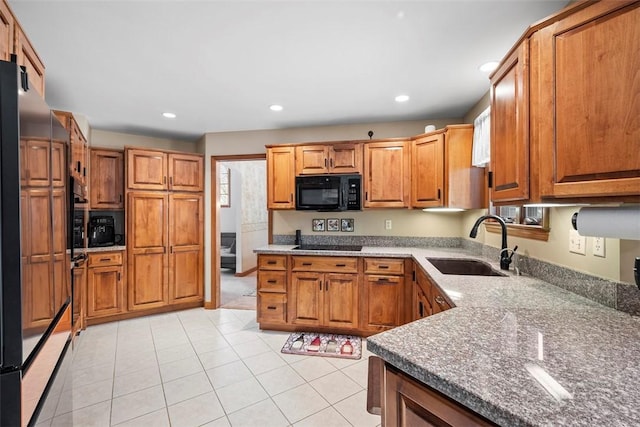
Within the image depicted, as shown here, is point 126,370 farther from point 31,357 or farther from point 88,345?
point 31,357

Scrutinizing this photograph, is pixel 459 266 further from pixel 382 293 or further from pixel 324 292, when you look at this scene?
pixel 324 292

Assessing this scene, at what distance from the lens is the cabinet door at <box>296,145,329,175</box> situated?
3271mm

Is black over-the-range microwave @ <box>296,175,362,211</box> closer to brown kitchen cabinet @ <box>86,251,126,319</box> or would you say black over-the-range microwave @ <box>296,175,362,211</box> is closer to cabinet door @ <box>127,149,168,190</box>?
cabinet door @ <box>127,149,168,190</box>

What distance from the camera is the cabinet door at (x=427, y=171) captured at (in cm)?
283

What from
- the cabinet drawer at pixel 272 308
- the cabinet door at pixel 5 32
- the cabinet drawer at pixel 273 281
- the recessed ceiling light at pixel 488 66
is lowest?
the cabinet drawer at pixel 272 308

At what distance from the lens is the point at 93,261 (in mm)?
3232

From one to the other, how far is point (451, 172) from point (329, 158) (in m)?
1.29

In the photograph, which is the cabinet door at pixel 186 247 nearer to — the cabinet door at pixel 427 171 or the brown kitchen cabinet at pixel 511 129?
the cabinet door at pixel 427 171

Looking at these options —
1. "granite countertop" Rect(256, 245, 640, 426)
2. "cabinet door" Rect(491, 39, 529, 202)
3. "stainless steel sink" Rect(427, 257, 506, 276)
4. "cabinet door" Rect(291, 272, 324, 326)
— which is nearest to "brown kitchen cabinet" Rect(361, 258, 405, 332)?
"stainless steel sink" Rect(427, 257, 506, 276)

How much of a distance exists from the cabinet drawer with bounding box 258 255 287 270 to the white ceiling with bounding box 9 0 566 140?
160 centimetres

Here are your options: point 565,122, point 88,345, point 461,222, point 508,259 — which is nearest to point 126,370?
point 88,345

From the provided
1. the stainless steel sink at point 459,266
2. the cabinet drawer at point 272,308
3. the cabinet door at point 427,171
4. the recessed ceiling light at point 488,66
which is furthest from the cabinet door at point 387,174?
the cabinet drawer at point 272,308

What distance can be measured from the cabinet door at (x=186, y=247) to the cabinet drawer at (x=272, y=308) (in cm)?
122

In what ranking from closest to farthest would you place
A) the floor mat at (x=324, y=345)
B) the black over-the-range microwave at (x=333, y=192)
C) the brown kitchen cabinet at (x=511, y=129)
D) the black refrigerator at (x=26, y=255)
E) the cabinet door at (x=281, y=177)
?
the black refrigerator at (x=26, y=255) → the brown kitchen cabinet at (x=511, y=129) → the floor mat at (x=324, y=345) → the black over-the-range microwave at (x=333, y=192) → the cabinet door at (x=281, y=177)
